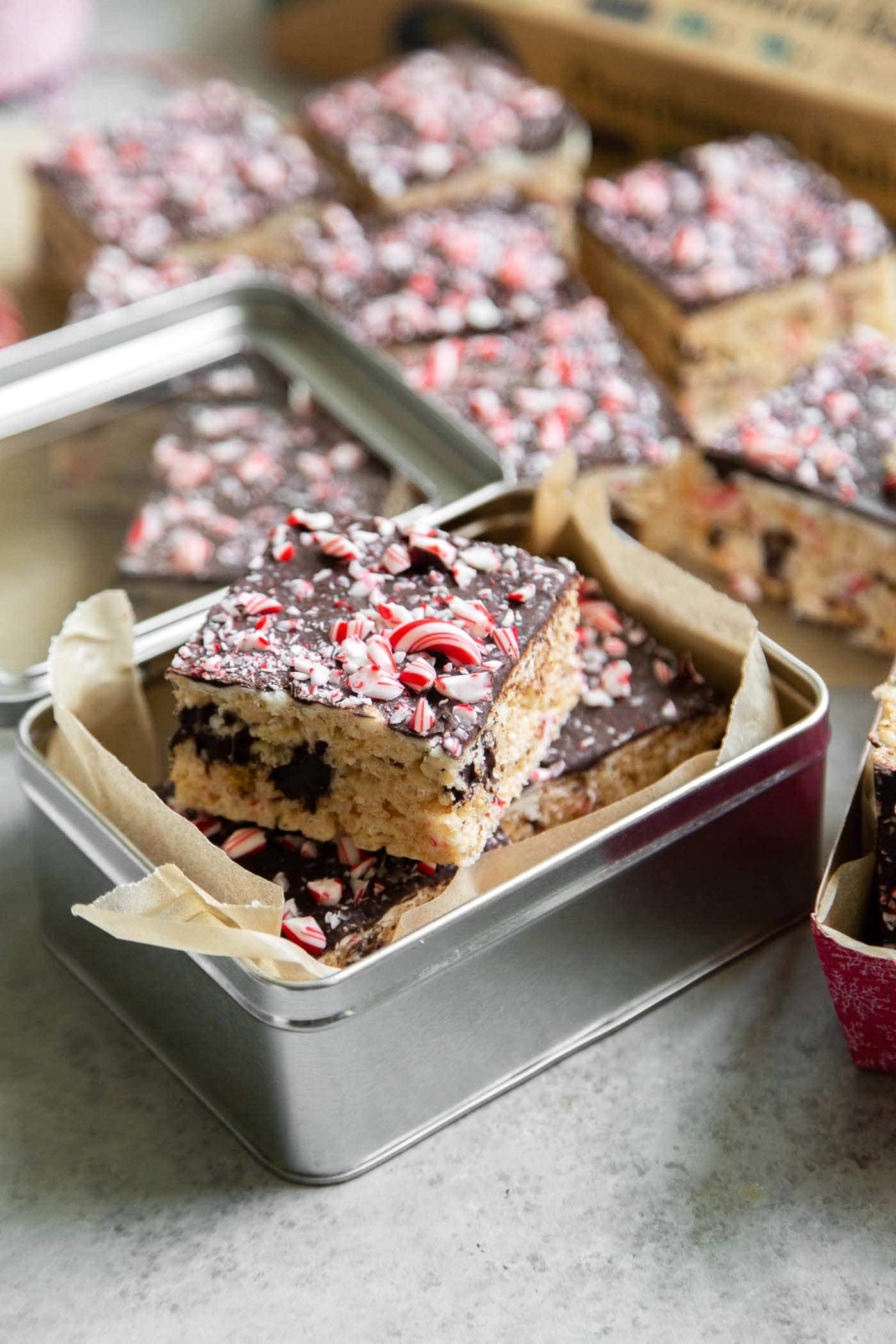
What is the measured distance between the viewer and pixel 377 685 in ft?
6.07

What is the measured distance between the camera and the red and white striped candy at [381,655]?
1.88 meters

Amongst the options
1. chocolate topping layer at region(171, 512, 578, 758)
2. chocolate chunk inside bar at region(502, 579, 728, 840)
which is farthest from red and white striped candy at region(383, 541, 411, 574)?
chocolate chunk inside bar at region(502, 579, 728, 840)

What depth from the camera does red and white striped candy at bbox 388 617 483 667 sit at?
189cm

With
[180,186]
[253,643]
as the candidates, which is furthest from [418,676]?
[180,186]

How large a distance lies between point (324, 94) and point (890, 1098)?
2683 mm

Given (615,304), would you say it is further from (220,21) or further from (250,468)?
(220,21)

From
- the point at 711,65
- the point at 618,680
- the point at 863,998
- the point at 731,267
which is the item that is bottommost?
the point at 863,998

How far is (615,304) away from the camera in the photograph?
11.0ft

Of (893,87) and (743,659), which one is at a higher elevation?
(893,87)

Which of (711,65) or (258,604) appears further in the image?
(711,65)

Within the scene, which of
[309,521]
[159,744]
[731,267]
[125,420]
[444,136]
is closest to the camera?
[309,521]

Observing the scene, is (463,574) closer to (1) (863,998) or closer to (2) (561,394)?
(1) (863,998)

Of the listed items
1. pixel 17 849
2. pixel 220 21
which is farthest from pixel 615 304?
pixel 220 21

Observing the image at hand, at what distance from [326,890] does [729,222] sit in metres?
1.91
